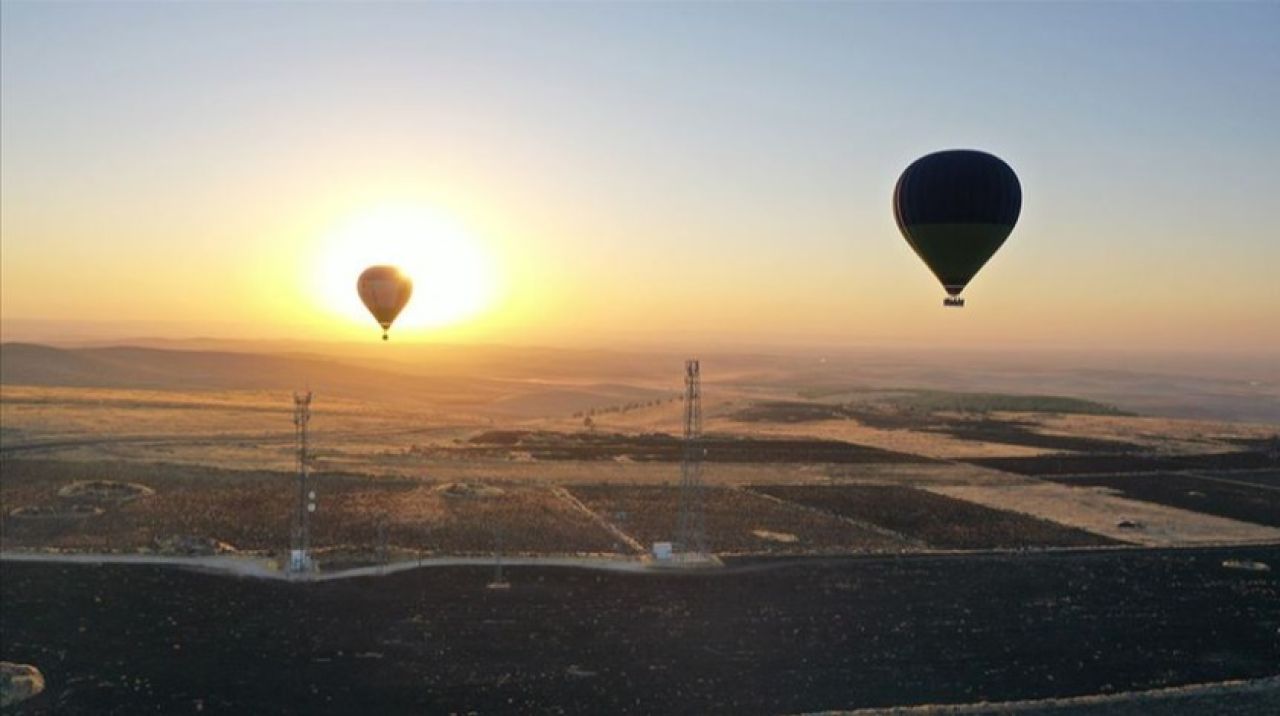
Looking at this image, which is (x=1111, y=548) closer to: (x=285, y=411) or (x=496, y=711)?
(x=496, y=711)

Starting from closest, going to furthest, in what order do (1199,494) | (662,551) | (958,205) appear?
(958,205) < (662,551) < (1199,494)

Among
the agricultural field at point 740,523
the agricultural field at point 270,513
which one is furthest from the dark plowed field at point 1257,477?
the agricultural field at point 270,513

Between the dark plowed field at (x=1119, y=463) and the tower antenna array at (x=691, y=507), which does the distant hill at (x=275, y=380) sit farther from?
the tower antenna array at (x=691, y=507)

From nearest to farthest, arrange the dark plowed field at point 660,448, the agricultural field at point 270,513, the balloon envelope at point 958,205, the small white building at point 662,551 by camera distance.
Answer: the balloon envelope at point 958,205 < the small white building at point 662,551 < the agricultural field at point 270,513 < the dark plowed field at point 660,448

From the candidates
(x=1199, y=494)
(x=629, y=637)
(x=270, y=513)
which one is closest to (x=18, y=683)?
(x=629, y=637)

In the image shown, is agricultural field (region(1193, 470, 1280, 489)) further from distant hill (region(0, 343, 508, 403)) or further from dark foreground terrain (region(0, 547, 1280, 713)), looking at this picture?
distant hill (region(0, 343, 508, 403))

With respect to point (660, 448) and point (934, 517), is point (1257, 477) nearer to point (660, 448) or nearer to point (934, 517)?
point (934, 517)
